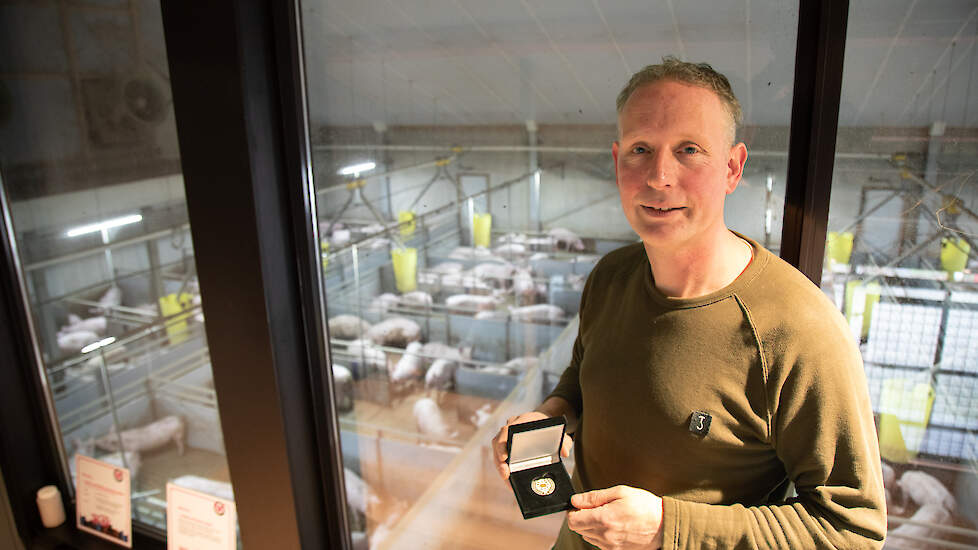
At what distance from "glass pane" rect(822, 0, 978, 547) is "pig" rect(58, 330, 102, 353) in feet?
5.54

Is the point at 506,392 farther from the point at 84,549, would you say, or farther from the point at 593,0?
the point at 84,549

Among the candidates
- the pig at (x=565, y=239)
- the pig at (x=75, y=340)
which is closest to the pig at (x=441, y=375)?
the pig at (x=565, y=239)

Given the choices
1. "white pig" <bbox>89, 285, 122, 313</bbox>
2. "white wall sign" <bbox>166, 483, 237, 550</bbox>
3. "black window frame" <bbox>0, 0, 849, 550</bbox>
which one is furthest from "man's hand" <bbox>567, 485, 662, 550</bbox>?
"white pig" <bbox>89, 285, 122, 313</bbox>

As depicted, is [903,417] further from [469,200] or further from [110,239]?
[110,239]

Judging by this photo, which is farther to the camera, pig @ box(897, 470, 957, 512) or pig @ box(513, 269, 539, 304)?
pig @ box(513, 269, 539, 304)

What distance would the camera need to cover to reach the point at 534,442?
28.0 inches

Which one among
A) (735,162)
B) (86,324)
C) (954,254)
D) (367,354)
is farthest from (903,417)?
(86,324)

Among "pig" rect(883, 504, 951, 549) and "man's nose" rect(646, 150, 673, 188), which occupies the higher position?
"man's nose" rect(646, 150, 673, 188)

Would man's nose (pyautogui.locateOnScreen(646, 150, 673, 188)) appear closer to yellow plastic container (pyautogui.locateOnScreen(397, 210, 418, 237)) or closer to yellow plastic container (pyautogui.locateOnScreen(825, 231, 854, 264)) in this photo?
yellow plastic container (pyautogui.locateOnScreen(825, 231, 854, 264))

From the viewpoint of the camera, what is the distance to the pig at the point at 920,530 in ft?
2.74

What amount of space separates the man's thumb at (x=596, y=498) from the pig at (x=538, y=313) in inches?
19.2

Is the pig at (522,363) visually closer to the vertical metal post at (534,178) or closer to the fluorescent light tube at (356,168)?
the vertical metal post at (534,178)

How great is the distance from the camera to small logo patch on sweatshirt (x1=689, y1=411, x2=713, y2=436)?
649 millimetres

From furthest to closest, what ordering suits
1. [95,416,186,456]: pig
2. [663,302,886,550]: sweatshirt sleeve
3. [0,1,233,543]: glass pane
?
[95,416,186,456]: pig → [0,1,233,543]: glass pane → [663,302,886,550]: sweatshirt sleeve
